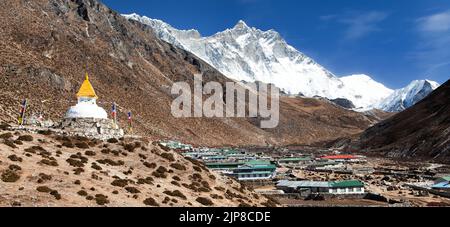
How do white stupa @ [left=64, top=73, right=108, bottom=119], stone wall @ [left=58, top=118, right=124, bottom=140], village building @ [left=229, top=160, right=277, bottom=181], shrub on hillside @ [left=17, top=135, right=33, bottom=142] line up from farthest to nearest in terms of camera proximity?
village building @ [left=229, top=160, right=277, bottom=181] → white stupa @ [left=64, top=73, right=108, bottom=119] → stone wall @ [left=58, top=118, right=124, bottom=140] → shrub on hillside @ [left=17, top=135, right=33, bottom=142]

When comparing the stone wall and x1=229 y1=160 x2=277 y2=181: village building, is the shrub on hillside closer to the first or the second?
the stone wall

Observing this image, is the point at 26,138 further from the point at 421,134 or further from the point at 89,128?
the point at 421,134

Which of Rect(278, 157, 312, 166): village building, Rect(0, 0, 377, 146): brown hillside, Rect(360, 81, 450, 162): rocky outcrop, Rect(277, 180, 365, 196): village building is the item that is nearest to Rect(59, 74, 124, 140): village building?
Rect(277, 180, 365, 196): village building

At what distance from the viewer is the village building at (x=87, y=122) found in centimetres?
4659

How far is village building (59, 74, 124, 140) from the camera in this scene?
46.6 m

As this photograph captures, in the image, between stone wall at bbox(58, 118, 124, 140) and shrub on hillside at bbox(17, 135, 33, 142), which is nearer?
shrub on hillside at bbox(17, 135, 33, 142)

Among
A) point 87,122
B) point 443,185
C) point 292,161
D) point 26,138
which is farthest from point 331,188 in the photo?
point 292,161

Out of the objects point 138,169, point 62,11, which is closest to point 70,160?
point 138,169

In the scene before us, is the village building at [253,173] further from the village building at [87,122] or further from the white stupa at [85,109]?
the white stupa at [85,109]

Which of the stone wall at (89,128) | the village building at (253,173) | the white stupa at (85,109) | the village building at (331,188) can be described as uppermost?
the white stupa at (85,109)

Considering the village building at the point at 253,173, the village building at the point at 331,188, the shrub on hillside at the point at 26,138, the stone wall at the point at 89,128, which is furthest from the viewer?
the village building at the point at 253,173

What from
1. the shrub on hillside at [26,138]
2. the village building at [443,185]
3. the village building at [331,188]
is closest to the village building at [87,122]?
the shrub on hillside at [26,138]
